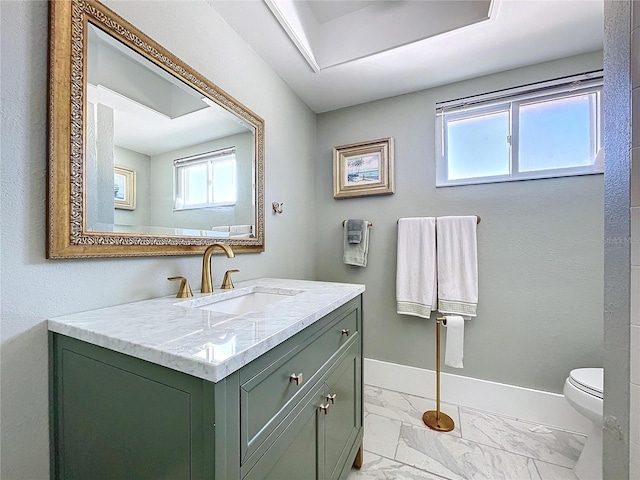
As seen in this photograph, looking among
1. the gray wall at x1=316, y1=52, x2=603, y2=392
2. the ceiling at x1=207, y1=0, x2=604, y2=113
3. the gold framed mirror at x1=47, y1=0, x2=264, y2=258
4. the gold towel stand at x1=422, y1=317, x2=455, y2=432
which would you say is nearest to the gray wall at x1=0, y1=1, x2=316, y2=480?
the gold framed mirror at x1=47, y1=0, x2=264, y2=258

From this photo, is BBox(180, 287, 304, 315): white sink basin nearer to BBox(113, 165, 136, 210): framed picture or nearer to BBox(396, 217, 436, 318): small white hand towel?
BBox(113, 165, 136, 210): framed picture

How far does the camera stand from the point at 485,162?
1.80 metres

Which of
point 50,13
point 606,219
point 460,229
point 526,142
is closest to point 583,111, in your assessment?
point 526,142

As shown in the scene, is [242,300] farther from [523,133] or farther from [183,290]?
[523,133]

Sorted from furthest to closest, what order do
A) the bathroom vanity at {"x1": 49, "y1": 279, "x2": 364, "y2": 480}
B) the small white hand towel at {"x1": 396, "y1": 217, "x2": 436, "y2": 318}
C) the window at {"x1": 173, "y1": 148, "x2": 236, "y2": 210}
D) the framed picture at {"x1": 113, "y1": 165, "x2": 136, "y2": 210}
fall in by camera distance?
the small white hand towel at {"x1": 396, "y1": 217, "x2": 436, "y2": 318} → the window at {"x1": 173, "y1": 148, "x2": 236, "y2": 210} → the framed picture at {"x1": 113, "y1": 165, "x2": 136, "y2": 210} → the bathroom vanity at {"x1": 49, "y1": 279, "x2": 364, "y2": 480}

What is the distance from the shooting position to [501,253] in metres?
1.72

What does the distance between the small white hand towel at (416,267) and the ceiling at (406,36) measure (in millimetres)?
996

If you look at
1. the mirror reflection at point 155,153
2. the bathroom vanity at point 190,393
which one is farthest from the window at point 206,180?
the bathroom vanity at point 190,393

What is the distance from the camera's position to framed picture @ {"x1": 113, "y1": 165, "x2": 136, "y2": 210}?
2.99ft

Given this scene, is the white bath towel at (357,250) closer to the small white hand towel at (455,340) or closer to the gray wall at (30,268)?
the small white hand towel at (455,340)

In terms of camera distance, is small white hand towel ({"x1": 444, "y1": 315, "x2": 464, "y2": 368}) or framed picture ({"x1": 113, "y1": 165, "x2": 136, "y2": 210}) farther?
small white hand towel ({"x1": 444, "y1": 315, "x2": 464, "y2": 368})

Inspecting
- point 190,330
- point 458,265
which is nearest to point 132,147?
point 190,330

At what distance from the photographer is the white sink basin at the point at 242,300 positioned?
1.06 m

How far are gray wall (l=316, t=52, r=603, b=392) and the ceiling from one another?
0.19 meters
